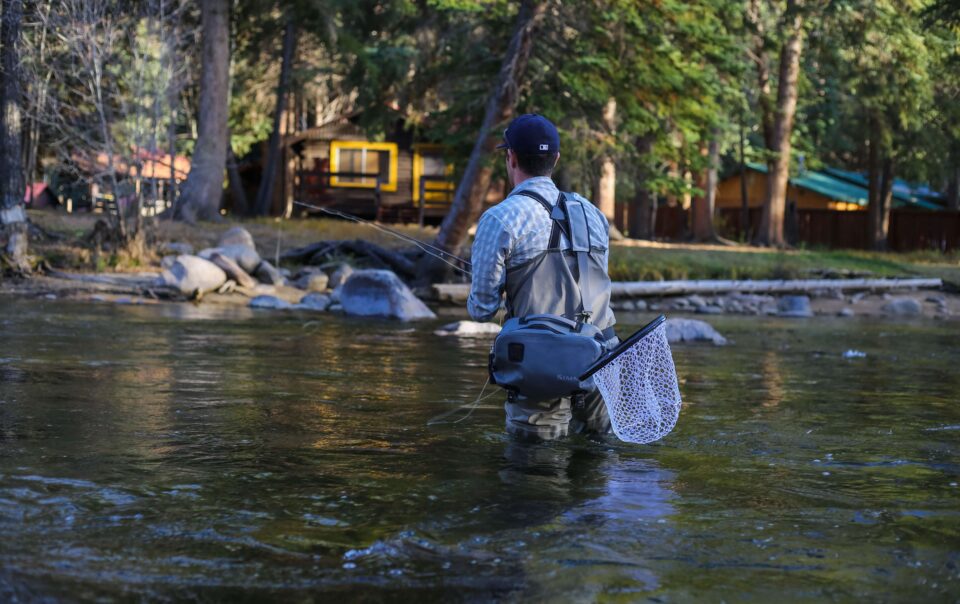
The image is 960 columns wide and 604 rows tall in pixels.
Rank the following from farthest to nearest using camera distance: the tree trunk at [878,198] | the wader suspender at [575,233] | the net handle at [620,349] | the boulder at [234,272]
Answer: the tree trunk at [878,198], the boulder at [234,272], the wader suspender at [575,233], the net handle at [620,349]

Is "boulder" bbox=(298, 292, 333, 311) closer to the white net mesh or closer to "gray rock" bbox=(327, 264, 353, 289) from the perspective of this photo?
"gray rock" bbox=(327, 264, 353, 289)

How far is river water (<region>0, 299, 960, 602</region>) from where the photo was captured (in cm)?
394

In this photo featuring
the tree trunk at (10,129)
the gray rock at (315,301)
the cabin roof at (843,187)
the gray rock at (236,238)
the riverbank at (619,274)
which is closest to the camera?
the gray rock at (315,301)

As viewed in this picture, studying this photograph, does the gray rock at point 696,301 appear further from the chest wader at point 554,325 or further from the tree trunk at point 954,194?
the tree trunk at point 954,194

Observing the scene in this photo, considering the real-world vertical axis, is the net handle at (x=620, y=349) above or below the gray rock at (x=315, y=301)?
above

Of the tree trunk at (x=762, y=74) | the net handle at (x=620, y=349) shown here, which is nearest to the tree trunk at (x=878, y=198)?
the tree trunk at (x=762, y=74)

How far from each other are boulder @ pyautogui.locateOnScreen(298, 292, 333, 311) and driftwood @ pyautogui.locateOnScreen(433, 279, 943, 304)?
2073 millimetres

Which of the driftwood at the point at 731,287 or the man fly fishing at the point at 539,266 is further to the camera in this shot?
the driftwood at the point at 731,287

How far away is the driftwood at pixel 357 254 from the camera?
2398 cm

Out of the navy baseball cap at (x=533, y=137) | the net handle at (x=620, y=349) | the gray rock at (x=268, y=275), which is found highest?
the navy baseball cap at (x=533, y=137)

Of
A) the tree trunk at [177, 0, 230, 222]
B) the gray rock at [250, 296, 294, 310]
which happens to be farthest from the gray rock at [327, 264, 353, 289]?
the tree trunk at [177, 0, 230, 222]

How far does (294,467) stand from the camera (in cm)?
581

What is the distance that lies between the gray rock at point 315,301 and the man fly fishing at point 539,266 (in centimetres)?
1308

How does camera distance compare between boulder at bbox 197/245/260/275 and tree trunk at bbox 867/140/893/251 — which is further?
tree trunk at bbox 867/140/893/251
